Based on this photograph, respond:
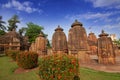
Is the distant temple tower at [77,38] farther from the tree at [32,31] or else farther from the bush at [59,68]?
the tree at [32,31]

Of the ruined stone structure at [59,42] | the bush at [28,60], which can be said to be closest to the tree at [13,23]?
the ruined stone structure at [59,42]

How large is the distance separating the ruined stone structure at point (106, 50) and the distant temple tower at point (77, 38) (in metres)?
1.72

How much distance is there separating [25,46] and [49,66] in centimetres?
3924

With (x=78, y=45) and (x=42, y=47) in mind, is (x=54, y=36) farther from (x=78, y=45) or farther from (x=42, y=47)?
(x=42, y=47)

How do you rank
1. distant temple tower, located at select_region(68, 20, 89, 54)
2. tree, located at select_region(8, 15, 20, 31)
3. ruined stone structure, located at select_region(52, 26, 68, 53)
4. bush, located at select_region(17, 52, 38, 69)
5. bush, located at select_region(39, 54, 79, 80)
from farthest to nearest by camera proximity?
tree, located at select_region(8, 15, 20, 31), ruined stone structure, located at select_region(52, 26, 68, 53), distant temple tower, located at select_region(68, 20, 89, 54), bush, located at select_region(17, 52, 38, 69), bush, located at select_region(39, 54, 79, 80)

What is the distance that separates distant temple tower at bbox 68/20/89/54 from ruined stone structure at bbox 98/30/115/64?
5.66ft

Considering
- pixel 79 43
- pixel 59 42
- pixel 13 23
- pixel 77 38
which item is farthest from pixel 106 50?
pixel 13 23

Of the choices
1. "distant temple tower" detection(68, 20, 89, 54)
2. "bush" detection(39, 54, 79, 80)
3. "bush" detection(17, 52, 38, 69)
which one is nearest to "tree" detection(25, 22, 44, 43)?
"distant temple tower" detection(68, 20, 89, 54)

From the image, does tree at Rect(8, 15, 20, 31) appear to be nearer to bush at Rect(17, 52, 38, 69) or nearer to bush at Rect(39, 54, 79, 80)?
bush at Rect(17, 52, 38, 69)

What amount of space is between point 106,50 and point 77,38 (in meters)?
3.67

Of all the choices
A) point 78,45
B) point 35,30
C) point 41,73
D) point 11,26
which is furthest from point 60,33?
point 11,26

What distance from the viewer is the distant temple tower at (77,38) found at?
13.0 meters

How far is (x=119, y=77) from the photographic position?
7105 mm

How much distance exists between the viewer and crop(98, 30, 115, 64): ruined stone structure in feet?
40.3
